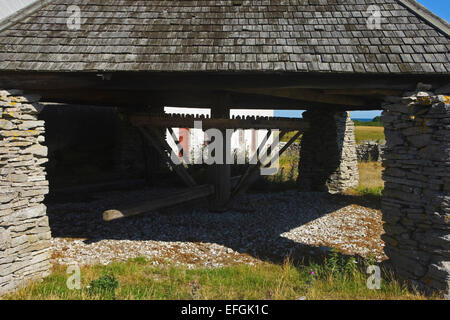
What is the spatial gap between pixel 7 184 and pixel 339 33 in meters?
5.43

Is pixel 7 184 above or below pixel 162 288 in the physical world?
above

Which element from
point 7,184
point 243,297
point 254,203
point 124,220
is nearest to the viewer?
point 243,297

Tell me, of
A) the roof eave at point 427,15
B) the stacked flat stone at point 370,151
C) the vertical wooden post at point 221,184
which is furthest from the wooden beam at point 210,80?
the stacked flat stone at point 370,151

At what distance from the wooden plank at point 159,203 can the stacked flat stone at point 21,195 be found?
960 millimetres

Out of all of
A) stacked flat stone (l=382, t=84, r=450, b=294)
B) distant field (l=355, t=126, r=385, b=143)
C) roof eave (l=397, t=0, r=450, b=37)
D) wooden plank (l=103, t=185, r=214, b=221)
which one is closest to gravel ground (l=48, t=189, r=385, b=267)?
wooden plank (l=103, t=185, r=214, b=221)

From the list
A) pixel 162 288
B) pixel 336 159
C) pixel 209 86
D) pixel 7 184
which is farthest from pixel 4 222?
pixel 336 159

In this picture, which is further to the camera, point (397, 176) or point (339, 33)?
point (339, 33)

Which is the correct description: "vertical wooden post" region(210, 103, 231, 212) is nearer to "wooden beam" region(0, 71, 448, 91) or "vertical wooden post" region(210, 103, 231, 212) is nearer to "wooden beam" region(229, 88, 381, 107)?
"wooden beam" region(229, 88, 381, 107)

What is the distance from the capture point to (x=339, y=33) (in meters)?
5.38

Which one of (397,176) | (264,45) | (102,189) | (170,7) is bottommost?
(102,189)

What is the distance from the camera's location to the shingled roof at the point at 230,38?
490cm

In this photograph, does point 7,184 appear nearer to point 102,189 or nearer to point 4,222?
point 4,222

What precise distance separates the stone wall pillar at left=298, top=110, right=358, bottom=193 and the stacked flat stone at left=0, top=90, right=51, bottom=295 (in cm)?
772

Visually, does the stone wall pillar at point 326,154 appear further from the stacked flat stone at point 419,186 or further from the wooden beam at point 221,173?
the stacked flat stone at point 419,186
